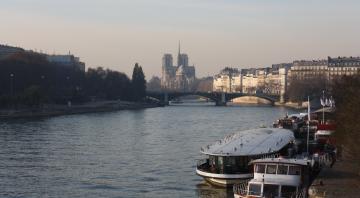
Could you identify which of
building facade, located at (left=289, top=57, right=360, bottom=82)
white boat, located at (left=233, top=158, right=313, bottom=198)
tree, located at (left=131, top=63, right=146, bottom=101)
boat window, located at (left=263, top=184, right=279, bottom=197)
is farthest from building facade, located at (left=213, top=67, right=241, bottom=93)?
boat window, located at (left=263, top=184, right=279, bottom=197)

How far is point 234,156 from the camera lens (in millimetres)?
22812

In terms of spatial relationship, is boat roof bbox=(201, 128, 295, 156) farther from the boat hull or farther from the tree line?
the tree line

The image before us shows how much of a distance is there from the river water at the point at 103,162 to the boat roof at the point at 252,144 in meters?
1.29

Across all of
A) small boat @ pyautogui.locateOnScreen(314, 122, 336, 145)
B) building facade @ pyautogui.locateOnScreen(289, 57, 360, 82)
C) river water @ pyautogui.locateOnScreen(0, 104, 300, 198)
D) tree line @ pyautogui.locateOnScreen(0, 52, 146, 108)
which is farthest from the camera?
building facade @ pyautogui.locateOnScreen(289, 57, 360, 82)

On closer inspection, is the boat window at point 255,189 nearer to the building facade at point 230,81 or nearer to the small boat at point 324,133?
the small boat at point 324,133

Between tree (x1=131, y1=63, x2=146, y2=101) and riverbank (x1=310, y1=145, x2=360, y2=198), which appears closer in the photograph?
riverbank (x1=310, y1=145, x2=360, y2=198)

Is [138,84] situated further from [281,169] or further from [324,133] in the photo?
[281,169]

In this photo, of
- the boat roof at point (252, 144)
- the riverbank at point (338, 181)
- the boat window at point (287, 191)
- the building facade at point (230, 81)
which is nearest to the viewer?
the riverbank at point (338, 181)

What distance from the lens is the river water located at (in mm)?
22359

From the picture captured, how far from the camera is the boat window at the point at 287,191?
61.7 ft

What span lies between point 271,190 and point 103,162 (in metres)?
11.9

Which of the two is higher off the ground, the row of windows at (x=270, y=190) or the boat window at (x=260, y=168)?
the boat window at (x=260, y=168)

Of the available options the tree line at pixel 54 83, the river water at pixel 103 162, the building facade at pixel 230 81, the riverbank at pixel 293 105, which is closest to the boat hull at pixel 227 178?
the river water at pixel 103 162

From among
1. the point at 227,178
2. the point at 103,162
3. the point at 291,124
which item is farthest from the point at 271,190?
the point at 291,124
